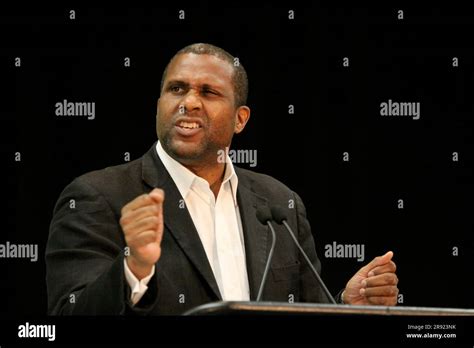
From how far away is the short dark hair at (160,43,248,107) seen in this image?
11.5 ft

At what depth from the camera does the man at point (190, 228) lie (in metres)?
2.89

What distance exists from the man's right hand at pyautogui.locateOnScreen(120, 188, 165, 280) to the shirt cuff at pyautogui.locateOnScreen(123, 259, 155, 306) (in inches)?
4.7

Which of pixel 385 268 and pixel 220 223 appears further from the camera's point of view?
pixel 220 223

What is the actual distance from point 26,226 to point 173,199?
0.83m

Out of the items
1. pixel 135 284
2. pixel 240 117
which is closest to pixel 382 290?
pixel 135 284

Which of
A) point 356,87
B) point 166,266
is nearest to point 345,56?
point 356,87

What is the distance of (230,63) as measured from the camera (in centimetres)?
355

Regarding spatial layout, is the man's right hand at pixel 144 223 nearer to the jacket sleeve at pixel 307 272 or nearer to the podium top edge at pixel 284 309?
the podium top edge at pixel 284 309

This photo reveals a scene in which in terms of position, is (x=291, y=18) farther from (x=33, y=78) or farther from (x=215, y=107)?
(x=33, y=78)

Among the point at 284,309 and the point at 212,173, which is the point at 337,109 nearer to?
the point at 212,173

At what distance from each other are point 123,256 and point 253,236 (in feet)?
2.61

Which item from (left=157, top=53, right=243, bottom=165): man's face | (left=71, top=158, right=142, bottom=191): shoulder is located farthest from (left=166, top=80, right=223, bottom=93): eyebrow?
(left=71, top=158, right=142, bottom=191): shoulder

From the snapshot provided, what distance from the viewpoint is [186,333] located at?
223 cm

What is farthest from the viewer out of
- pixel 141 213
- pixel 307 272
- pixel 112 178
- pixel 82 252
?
pixel 307 272
